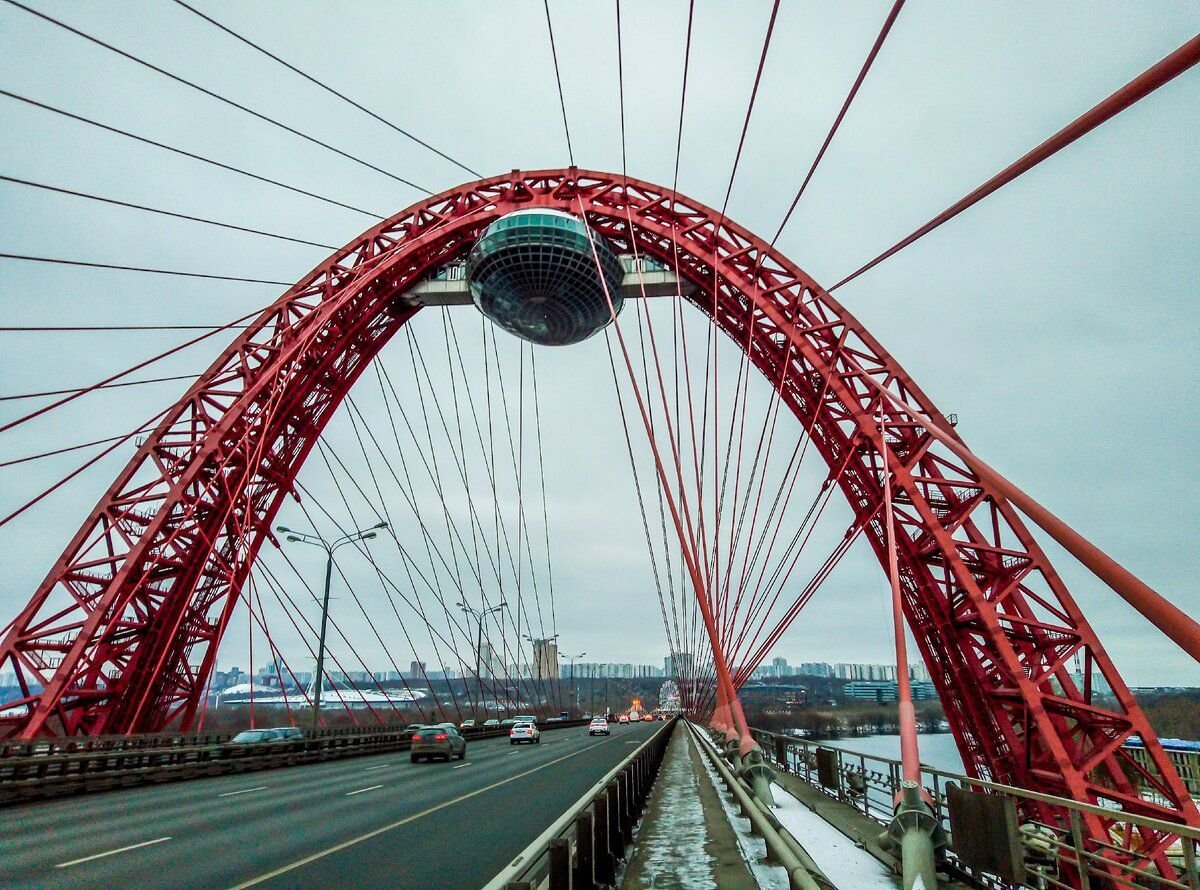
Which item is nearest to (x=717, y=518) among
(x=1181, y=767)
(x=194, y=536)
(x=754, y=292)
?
(x=754, y=292)

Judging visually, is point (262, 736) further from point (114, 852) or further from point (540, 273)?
point (540, 273)

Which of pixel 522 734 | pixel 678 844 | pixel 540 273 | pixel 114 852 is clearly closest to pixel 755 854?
pixel 678 844

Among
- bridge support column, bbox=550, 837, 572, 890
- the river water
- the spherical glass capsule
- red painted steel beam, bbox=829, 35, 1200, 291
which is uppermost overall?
the spherical glass capsule

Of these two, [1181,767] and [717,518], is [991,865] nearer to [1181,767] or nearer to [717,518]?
[717,518]

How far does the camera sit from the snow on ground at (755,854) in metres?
7.08

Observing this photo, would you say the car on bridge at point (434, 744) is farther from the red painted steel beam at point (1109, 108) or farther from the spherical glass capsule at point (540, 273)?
the red painted steel beam at point (1109, 108)

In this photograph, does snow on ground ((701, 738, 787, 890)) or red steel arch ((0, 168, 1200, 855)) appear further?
red steel arch ((0, 168, 1200, 855))

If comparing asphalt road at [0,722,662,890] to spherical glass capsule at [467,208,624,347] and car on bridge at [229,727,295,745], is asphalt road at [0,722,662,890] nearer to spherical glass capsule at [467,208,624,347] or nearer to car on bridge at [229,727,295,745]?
car on bridge at [229,727,295,745]

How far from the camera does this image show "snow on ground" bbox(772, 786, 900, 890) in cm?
769

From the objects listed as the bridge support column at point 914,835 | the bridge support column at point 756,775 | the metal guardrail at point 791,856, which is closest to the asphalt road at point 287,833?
the bridge support column at point 756,775

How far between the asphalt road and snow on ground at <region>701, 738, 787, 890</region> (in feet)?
10.1

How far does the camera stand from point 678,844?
9.38 m

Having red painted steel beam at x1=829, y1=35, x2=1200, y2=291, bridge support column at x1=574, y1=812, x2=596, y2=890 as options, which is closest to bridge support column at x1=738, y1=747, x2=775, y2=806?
bridge support column at x1=574, y1=812, x2=596, y2=890

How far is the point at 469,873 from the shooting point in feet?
27.8
